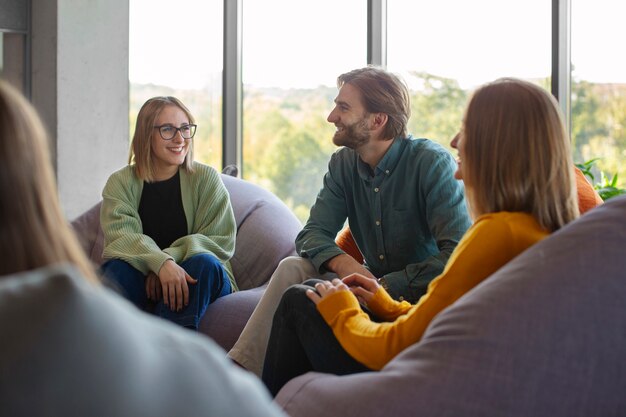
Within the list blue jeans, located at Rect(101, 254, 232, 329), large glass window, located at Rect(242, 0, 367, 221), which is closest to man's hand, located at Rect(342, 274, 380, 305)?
blue jeans, located at Rect(101, 254, 232, 329)

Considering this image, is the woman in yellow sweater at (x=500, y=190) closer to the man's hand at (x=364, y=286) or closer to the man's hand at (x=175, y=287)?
the man's hand at (x=364, y=286)

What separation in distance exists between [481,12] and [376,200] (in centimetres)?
161

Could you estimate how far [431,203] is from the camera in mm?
2988

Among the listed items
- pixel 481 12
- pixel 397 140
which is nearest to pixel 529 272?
pixel 397 140

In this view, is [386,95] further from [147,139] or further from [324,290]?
[324,290]

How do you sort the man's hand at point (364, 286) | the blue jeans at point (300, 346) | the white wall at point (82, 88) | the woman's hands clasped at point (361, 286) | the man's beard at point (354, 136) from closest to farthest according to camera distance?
the blue jeans at point (300, 346)
the woman's hands clasped at point (361, 286)
the man's hand at point (364, 286)
the man's beard at point (354, 136)
the white wall at point (82, 88)

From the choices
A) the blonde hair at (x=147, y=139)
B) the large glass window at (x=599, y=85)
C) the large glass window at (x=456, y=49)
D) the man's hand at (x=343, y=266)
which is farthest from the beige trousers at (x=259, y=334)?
the large glass window at (x=456, y=49)

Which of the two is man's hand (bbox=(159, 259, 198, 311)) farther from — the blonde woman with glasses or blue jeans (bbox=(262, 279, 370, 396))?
blue jeans (bbox=(262, 279, 370, 396))

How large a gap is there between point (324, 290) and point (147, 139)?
171cm

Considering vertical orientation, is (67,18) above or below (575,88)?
above

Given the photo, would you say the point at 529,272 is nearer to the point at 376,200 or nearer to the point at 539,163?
the point at 539,163

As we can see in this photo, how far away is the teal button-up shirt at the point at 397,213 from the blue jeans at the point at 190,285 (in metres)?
0.38

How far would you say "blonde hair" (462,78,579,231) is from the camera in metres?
1.85

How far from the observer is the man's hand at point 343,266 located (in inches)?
118
